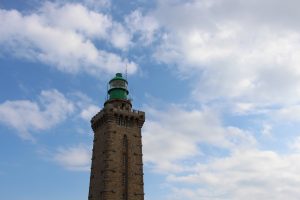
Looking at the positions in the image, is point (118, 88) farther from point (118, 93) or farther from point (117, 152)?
point (117, 152)

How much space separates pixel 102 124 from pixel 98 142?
314 cm

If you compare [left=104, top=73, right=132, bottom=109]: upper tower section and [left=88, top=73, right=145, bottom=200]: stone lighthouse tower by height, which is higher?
[left=104, top=73, right=132, bottom=109]: upper tower section

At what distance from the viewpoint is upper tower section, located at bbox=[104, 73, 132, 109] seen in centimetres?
7244

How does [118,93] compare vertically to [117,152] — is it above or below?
above

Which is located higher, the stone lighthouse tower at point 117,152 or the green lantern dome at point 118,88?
the green lantern dome at point 118,88

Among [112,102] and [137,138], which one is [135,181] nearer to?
[137,138]

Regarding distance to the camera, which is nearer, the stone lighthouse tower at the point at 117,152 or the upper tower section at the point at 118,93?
the stone lighthouse tower at the point at 117,152

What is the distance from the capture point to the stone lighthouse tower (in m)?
63.2

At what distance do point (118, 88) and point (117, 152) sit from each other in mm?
13399

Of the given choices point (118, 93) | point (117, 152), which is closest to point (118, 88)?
point (118, 93)

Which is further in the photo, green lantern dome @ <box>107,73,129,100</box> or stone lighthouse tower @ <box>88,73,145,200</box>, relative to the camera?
green lantern dome @ <box>107,73,129,100</box>

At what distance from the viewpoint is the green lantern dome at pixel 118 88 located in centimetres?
7338

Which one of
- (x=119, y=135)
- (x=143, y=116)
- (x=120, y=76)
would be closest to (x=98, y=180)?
(x=119, y=135)

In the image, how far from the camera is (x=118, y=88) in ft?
242
